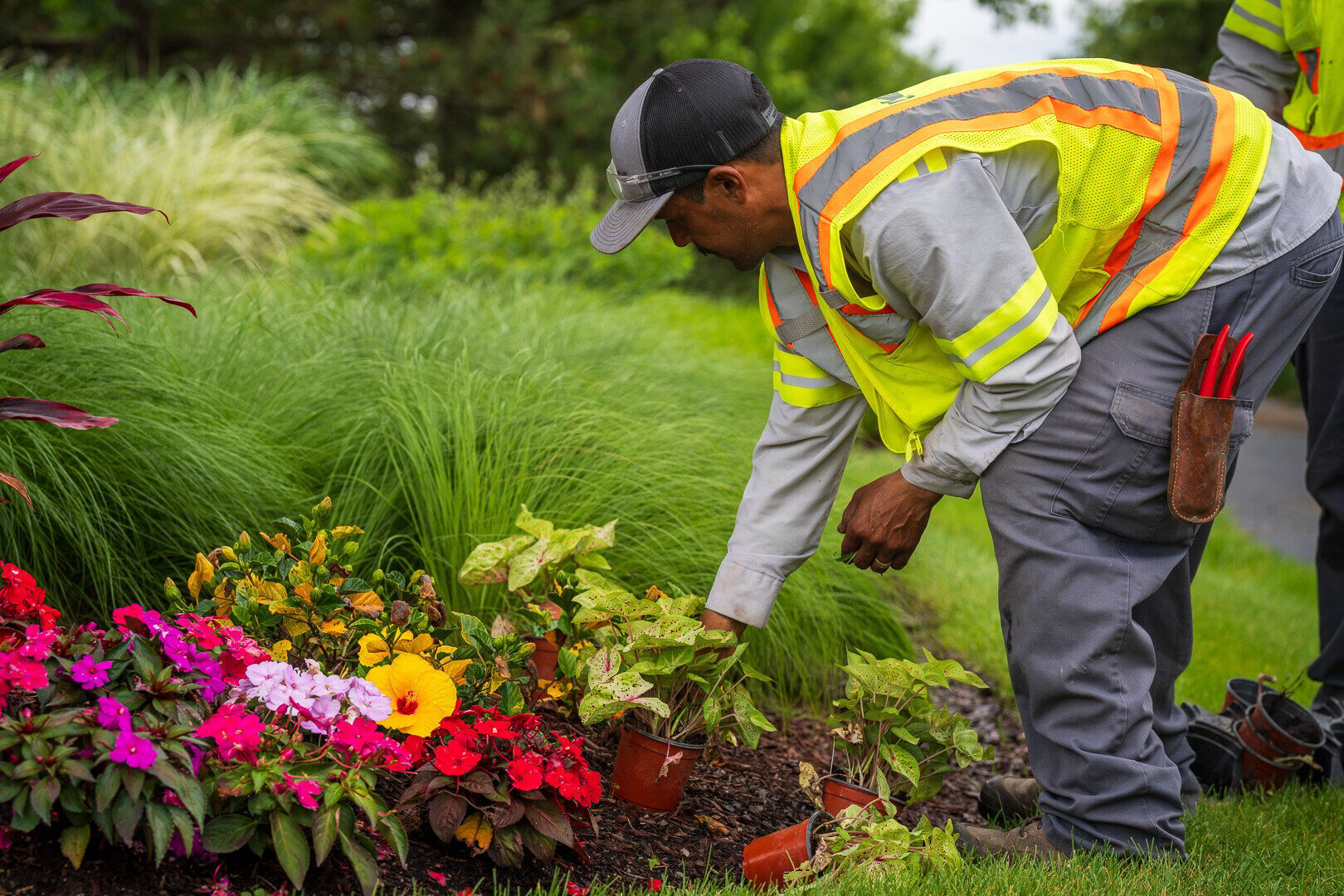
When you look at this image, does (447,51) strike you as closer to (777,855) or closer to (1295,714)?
(1295,714)

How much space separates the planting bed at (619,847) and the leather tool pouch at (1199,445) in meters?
1.08

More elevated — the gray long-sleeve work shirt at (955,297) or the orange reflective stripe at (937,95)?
the orange reflective stripe at (937,95)

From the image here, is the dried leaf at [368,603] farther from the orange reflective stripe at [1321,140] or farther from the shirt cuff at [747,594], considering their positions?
the orange reflective stripe at [1321,140]

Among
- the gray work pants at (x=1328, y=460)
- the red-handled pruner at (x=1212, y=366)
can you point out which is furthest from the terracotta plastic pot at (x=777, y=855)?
the gray work pants at (x=1328, y=460)

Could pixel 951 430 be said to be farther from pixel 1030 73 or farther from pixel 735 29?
pixel 735 29

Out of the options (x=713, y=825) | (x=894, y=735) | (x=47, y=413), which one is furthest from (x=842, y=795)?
(x=47, y=413)

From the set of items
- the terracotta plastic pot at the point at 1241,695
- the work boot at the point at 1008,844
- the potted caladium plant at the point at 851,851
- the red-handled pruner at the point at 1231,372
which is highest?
the red-handled pruner at the point at 1231,372

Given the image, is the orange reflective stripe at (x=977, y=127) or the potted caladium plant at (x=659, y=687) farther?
the potted caladium plant at (x=659, y=687)

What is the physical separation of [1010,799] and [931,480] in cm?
96

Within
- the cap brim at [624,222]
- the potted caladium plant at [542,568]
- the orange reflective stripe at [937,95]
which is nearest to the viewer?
the orange reflective stripe at [937,95]

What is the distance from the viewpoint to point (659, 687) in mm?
2248

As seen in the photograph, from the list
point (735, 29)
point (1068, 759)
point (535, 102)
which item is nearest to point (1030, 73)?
point (1068, 759)

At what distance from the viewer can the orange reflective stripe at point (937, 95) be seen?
6.38 feet

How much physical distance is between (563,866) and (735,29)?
33.7ft
